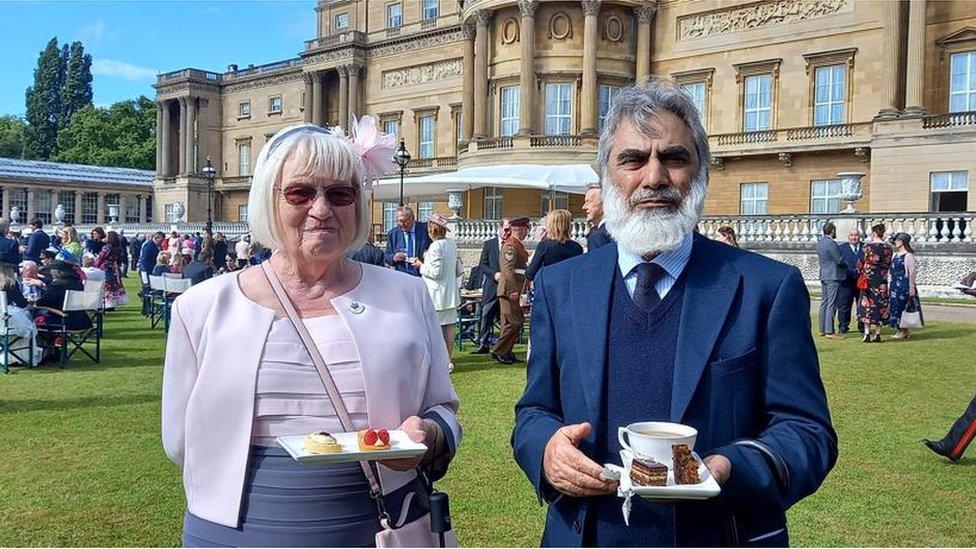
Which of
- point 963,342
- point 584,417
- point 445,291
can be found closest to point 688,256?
point 584,417

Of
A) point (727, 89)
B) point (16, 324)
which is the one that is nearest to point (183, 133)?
point (727, 89)

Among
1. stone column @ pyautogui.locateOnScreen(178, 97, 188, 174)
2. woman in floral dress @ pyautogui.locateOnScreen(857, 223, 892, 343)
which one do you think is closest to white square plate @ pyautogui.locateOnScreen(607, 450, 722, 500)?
woman in floral dress @ pyautogui.locateOnScreen(857, 223, 892, 343)

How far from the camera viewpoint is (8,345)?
1132 centimetres

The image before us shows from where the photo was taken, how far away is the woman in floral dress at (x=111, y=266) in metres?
19.9

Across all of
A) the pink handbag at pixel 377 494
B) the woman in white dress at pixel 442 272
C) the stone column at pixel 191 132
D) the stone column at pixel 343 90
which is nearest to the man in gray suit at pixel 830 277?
the woman in white dress at pixel 442 272

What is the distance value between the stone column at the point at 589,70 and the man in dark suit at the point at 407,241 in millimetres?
21082

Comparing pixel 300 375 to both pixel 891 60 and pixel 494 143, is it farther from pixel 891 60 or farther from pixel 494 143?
pixel 494 143

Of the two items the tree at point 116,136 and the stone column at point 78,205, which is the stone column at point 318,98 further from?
the tree at point 116,136

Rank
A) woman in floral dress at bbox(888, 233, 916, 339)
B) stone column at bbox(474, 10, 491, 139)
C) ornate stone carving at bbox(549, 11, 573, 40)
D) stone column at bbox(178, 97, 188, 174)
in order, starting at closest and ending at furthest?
1. woman in floral dress at bbox(888, 233, 916, 339)
2. ornate stone carving at bbox(549, 11, 573, 40)
3. stone column at bbox(474, 10, 491, 139)
4. stone column at bbox(178, 97, 188, 174)

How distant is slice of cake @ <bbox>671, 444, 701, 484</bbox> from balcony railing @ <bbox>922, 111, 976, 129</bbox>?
95.6ft

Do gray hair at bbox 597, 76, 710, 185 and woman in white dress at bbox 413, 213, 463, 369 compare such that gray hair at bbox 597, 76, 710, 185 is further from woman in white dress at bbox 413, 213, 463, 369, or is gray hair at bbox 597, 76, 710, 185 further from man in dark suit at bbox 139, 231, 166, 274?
man in dark suit at bbox 139, 231, 166, 274

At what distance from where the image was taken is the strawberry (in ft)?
7.57

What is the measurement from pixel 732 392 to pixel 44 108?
342 feet

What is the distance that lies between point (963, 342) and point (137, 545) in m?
13.0
